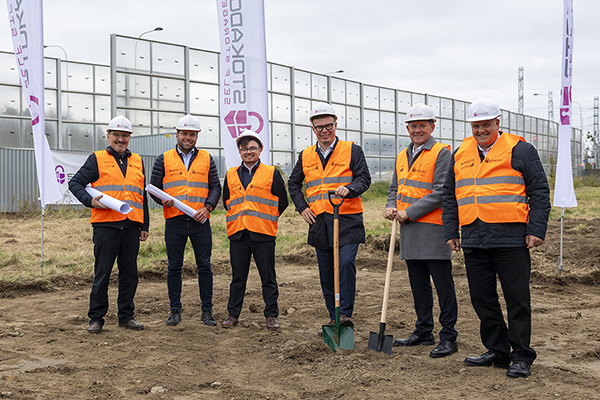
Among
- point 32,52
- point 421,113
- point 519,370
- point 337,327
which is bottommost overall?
point 519,370

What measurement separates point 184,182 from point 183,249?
27.6 inches

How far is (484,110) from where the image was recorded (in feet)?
13.6

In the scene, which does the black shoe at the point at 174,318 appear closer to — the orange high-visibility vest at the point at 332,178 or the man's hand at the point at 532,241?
the orange high-visibility vest at the point at 332,178

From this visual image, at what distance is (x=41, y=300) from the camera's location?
718cm

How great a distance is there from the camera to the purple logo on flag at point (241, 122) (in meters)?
7.45

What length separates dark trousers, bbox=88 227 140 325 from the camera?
18.1 ft

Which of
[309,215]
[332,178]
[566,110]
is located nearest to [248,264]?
[309,215]

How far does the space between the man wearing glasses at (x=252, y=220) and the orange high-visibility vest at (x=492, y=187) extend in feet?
6.78

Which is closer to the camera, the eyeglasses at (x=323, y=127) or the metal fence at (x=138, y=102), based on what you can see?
the eyeglasses at (x=323, y=127)

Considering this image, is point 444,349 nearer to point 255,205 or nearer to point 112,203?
point 255,205

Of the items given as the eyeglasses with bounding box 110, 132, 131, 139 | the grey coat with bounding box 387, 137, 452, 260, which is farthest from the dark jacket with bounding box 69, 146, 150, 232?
the grey coat with bounding box 387, 137, 452, 260

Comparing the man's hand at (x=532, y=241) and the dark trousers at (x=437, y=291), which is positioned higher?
the man's hand at (x=532, y=241)

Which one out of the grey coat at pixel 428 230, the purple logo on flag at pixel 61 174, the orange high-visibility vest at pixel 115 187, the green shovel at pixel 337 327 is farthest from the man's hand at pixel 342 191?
the purple logo on flag at pixel 61 174

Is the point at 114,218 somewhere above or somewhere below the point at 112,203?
below
